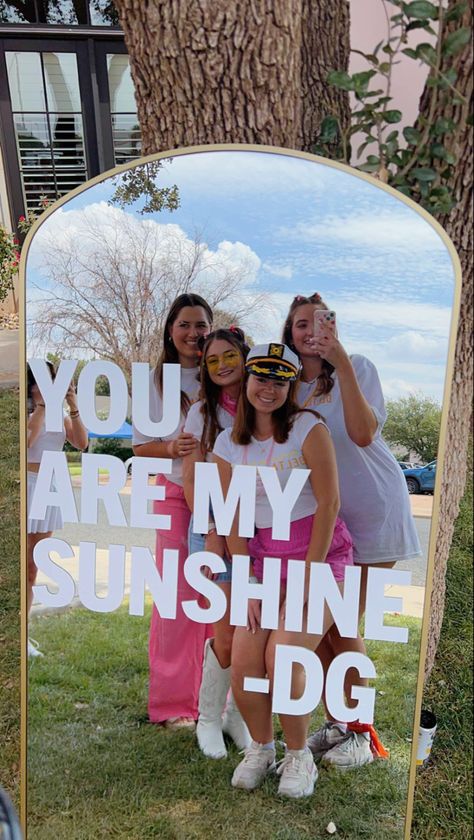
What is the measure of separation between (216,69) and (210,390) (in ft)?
2.68

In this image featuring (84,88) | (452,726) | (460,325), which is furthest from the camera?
(84,88)

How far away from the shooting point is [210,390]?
163 centimetres

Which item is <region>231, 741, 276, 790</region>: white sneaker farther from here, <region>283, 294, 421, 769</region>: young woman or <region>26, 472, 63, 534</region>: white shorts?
<region>26, 472, 63, 534</region>: white shorts

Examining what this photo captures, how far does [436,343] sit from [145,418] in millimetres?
706

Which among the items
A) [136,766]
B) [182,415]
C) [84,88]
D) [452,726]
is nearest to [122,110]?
[84,88]

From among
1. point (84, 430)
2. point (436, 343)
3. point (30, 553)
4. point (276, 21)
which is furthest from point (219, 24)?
point (30, 553)

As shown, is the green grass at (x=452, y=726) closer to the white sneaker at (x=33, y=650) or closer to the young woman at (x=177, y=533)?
the young woman at (x=177, y=533)

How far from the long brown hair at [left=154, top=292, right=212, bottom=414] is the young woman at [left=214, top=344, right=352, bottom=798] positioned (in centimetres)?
14

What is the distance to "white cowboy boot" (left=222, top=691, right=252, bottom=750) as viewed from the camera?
171 cm

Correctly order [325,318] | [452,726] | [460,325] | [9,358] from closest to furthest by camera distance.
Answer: [325,318] → [460,325] → [452,726] → [9,358]

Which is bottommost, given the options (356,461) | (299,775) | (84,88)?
(299,775)

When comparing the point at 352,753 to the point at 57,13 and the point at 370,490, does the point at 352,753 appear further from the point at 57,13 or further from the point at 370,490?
the point at 57,13

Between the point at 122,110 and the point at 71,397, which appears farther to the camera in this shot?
the point at 122,110

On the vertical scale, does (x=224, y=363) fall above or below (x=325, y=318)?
below
